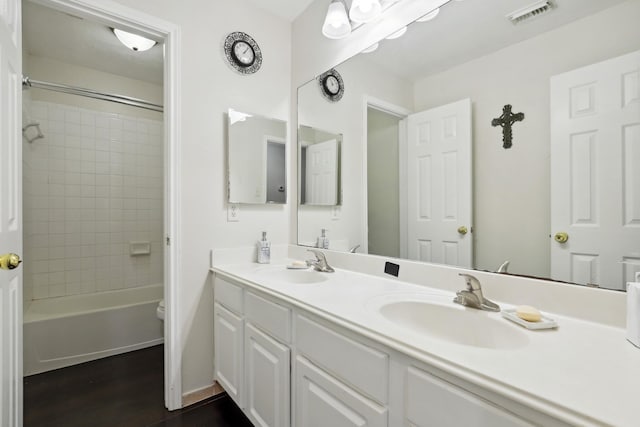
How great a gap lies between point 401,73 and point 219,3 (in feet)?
4.11

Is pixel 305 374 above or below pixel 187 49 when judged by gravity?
below

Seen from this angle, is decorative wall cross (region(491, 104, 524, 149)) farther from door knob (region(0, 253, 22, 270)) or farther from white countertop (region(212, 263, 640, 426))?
door knob (region(0, 253, 22, 270))

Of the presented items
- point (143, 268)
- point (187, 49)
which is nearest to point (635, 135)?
point (187, 49)

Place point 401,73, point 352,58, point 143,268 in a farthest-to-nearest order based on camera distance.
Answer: point 143,268
point 352,58
point 401,73

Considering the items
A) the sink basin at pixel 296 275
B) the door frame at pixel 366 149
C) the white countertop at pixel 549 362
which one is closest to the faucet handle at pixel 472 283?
the white countertop at pixel 549 362

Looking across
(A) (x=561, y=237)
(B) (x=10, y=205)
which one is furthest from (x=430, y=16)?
(B) (x=10, y=205)

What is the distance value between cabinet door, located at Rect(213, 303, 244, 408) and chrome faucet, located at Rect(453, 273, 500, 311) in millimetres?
1030

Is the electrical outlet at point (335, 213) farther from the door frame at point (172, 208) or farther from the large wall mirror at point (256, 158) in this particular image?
the door frame at point (172, 208)

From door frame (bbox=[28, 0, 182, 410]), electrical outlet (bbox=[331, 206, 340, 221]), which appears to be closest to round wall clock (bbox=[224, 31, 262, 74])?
door frame (bbox=[28, 0, 182, 410])

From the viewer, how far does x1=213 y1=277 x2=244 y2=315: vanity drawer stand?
58.8 inches

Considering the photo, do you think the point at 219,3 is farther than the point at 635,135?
Yes

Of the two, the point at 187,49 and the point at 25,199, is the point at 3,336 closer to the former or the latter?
the point at 187,49

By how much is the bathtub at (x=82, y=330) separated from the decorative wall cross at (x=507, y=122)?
109 inches

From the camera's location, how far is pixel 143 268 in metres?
2.99
